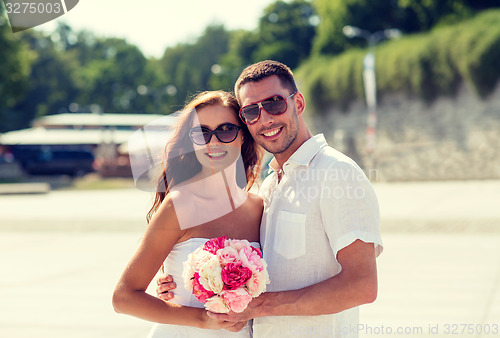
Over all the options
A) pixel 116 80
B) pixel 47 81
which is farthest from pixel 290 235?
pixel 116 80

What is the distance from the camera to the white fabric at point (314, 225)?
228 centimetres

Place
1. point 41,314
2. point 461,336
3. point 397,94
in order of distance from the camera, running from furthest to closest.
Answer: point 397,94, point 41,314, point 461,336

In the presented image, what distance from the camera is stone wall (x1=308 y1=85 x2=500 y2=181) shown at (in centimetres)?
2911

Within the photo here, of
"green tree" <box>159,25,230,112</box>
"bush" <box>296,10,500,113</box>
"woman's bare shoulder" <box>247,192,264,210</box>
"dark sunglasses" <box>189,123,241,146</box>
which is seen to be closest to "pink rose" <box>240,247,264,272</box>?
"woman's bare shoulder" <box>247,192,264,210</box>

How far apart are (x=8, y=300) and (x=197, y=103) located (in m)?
5.33

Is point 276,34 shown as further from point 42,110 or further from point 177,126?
point 177,126

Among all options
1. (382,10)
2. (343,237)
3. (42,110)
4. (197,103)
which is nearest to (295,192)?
(343,237)

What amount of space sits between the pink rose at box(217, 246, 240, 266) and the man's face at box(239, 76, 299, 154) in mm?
526

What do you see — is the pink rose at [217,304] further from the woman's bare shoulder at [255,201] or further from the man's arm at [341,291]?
the woman's bare shoulder at [255,201]

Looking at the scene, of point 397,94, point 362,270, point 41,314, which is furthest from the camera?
point 397,94

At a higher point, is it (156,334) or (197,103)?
(197,103)

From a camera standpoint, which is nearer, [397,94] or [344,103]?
[397,94]

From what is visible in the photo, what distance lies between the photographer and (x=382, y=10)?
4050 cm

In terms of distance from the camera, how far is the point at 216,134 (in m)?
2.79
